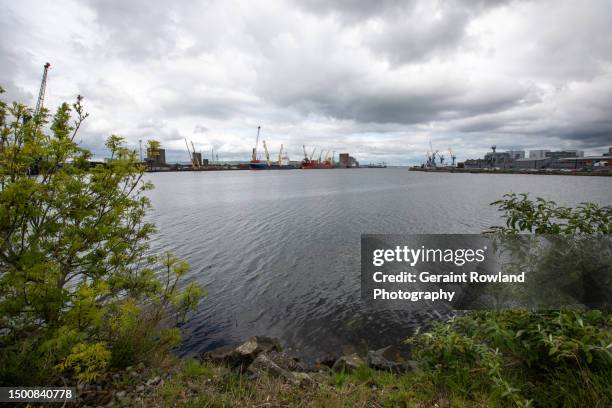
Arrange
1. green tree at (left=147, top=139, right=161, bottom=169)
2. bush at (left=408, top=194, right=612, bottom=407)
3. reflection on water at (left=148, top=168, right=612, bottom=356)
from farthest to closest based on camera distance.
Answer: reflection on water at (left=148, top=168, right=612, bottom=356)
green tree at (left=147, top=139, right=161, bottom=169)
bush at (left=408, top=194, right=612, bottom=407)

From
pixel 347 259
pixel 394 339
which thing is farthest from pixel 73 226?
pixel 347 259

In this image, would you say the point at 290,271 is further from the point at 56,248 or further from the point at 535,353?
the point at 535,353

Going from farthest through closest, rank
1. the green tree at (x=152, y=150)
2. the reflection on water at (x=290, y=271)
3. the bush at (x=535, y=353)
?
the reflection on water at (x=290, y=271) < the green tree at (x=152, y=150) < the bush at (x=535, y=353)

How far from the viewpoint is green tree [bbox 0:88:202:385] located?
4.58 meters

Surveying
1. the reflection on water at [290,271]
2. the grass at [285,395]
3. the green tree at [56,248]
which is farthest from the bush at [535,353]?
the green tree at [56,248]

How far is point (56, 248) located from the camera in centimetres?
525

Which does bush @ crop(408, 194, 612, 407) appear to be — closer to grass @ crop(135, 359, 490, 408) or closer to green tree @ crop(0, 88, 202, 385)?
grass @ crop(135, 359, 490, 408)

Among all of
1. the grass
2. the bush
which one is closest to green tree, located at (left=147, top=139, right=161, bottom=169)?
the grass

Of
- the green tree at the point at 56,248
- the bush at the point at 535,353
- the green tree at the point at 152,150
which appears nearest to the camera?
the bush at the point at 535,353

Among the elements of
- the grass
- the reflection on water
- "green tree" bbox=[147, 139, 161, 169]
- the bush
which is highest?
"green tree" bbox=[147, 139, 161, 169]

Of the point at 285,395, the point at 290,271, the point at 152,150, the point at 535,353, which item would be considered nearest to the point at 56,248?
the point at 152,150

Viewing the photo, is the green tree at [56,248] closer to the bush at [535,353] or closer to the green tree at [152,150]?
the green tree at [152,150]

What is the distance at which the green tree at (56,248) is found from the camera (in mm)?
4578

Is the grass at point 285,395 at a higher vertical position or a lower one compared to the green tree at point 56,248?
lower
